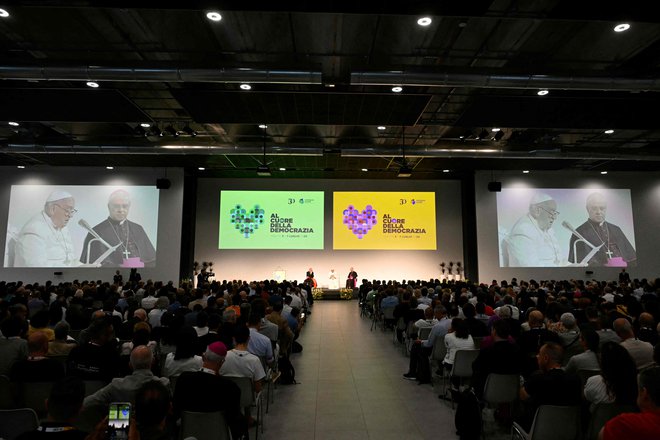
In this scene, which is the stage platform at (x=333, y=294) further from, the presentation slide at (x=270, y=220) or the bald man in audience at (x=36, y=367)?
the bald man in audience at (x=36, y=367)

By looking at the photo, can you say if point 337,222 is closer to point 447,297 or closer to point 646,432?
point 447,297

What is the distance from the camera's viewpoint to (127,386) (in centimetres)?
313

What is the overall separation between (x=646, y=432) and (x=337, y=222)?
17.5 metres

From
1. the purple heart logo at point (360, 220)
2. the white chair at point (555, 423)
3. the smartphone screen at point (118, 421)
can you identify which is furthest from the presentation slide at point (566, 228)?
the smartphone screen at point (118, 421)

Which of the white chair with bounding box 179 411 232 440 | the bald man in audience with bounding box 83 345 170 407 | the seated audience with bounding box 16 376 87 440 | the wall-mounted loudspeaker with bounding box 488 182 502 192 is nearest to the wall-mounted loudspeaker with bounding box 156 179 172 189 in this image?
the wall-mounted loudspeaker with bounding box 488 182 502 192

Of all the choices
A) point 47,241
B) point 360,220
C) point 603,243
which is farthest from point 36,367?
point 603,243

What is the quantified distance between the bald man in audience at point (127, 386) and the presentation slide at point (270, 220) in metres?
15.5

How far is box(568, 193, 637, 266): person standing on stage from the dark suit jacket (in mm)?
18716

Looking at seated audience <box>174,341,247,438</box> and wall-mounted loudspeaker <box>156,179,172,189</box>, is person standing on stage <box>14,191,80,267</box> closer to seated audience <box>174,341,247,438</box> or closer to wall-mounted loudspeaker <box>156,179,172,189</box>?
wall-mounted loudspeaker <box>156,179,172,189</box>

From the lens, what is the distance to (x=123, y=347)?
14.6 ft

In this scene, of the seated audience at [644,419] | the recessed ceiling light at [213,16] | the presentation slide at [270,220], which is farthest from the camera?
the presentation slide at [270,220]

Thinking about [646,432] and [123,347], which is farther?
[123,347]

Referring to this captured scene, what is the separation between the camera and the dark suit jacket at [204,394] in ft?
9.94

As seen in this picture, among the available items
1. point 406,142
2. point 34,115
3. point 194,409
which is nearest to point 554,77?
point 406,142
